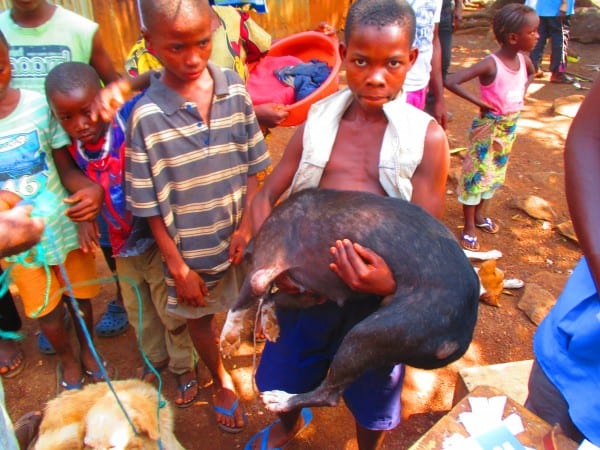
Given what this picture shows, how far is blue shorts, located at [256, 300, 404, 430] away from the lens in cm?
208

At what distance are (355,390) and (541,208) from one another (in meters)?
3.84

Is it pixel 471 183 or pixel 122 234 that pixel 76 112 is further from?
pixel 471 183

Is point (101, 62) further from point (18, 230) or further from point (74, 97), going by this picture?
point (18, 230)

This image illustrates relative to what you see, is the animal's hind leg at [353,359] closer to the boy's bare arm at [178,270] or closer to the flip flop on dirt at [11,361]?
the boy's bare arm at [178,270]

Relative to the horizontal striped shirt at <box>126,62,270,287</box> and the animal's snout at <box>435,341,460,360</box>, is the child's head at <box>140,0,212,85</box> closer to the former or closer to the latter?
the horizontal striped shirt at <box>126,62,270,287</box>

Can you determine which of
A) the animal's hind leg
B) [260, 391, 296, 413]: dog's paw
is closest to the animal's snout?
the animal's hind leg

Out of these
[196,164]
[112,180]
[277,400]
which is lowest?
[277,400]

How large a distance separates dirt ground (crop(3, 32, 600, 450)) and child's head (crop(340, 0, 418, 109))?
1.48m

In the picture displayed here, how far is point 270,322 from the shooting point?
219cm

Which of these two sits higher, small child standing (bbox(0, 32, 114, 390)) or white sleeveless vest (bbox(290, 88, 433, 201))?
white sleeveless vest (bbox(290, 88, 433, 201))

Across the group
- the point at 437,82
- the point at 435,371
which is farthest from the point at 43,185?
the point at 437,82

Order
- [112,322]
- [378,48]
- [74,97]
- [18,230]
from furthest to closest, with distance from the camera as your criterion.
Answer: [112,322]
[74,97]
[378,48]
[18,230]

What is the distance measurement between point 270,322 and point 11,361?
2.33m

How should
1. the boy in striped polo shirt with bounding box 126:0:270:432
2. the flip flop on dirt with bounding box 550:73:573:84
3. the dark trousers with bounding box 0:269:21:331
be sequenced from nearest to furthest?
the boy in striped polo shirt with bounding box 126:0:270:432, the dark trousers with bounding box 0:269:21:331, the flip flop on dirt with bounding box 550:73:573:84
